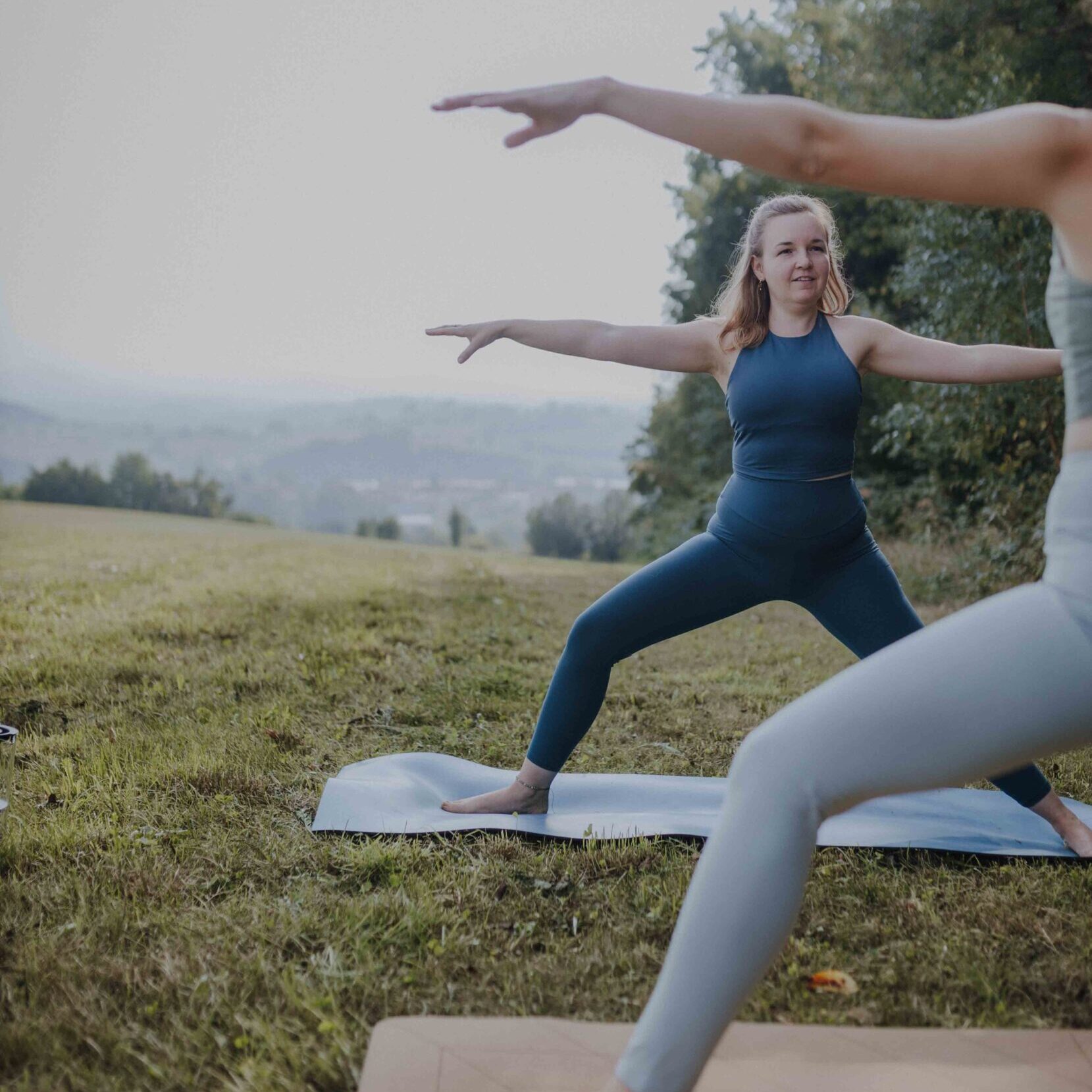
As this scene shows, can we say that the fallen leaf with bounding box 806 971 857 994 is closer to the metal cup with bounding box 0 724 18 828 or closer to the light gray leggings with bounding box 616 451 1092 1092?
the light gray leggings with bounding box 616 451 1092 1092

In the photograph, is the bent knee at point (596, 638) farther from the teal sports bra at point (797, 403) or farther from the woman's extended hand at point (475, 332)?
the woman's extended hand at point (475, 332)

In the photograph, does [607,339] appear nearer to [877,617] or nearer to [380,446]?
[877,617]

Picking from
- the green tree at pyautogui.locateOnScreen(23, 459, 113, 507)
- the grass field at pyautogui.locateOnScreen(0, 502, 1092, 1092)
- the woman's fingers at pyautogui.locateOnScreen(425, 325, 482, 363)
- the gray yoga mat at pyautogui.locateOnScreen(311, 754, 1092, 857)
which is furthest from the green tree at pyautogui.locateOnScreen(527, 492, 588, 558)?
the woman's fingers at pyautogui.locateOnScreen(425, 325, 482, 363)

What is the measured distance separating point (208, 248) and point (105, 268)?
29.8 feet

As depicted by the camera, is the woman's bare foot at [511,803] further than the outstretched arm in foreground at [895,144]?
Yes

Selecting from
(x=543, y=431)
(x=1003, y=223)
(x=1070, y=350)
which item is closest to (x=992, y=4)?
(x=1003, y=223)

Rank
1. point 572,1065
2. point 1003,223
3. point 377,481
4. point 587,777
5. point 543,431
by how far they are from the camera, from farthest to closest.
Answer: point 543,431 < point 377,481 < point 1003,223 < point 587,777 < point 572,1065

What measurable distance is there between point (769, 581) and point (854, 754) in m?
1.24

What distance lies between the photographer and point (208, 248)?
63.4 metres

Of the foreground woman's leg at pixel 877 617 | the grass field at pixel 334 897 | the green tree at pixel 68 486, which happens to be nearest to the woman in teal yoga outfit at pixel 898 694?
the grass field at pixel 334 897

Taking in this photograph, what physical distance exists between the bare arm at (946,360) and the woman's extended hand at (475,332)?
0.87 meters

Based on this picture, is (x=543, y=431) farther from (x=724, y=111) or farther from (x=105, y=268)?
(x=724, y=111)

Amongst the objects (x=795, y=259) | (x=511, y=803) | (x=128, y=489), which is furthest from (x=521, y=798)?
(x=128, y=489)

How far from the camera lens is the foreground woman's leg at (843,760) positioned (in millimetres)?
1061
